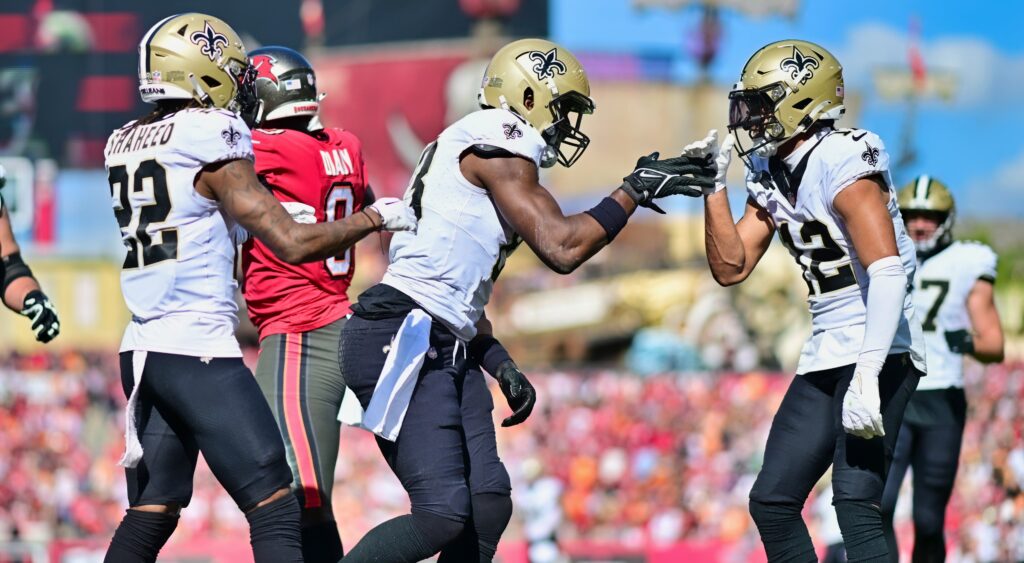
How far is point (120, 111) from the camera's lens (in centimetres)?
2270

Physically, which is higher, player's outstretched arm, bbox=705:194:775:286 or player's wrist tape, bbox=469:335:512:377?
player's outstretched arm, bbox=705:194:775:286

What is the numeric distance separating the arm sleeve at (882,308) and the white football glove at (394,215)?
1.41 m

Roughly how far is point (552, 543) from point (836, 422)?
399 cm

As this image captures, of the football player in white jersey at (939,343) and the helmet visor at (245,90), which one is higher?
the helmet visor at (245,90)

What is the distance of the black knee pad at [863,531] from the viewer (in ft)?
12.8

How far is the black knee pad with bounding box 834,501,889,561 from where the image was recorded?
3.89 m

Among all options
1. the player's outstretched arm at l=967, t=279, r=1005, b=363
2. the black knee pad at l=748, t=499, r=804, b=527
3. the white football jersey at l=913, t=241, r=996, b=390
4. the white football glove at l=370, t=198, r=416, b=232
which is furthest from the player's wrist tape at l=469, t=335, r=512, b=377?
the player's outstretched arm at l=967, t=279, r=1005, b=363

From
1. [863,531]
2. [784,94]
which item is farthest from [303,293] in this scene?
[863,531]

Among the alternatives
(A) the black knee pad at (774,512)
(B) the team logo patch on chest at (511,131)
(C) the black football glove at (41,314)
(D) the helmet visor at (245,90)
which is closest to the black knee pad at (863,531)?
(A) the black knee pad at (774,512)

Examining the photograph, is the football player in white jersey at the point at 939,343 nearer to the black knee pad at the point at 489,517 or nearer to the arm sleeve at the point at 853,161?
the arm sleeve at the point at 853,161

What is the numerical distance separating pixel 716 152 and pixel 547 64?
64cm

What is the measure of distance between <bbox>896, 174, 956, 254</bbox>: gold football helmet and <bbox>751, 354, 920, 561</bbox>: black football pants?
1964mm

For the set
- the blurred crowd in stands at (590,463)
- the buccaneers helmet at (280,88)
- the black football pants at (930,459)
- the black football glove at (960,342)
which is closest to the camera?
the buccaneers helmet at (280,88)

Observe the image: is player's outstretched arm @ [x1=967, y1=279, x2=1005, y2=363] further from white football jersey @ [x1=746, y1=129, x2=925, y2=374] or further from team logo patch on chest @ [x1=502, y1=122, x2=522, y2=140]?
team logo patch on chest @ [x1=502, y1=122, x2=522, y2=140]
